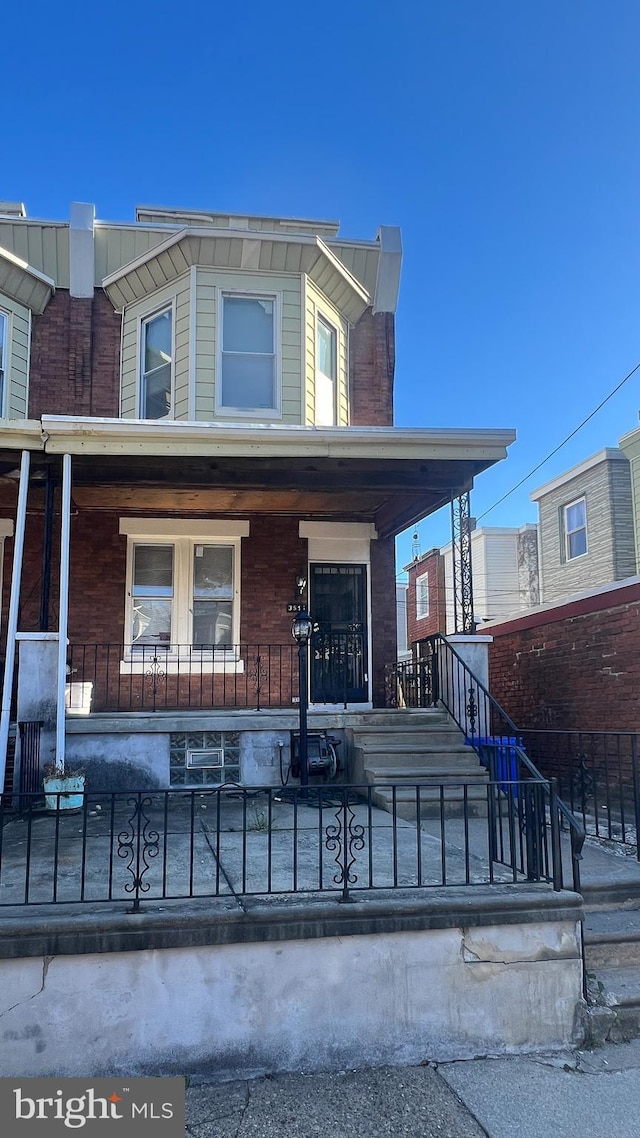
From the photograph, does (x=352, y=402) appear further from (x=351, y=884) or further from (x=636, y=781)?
(x=351, y=884)

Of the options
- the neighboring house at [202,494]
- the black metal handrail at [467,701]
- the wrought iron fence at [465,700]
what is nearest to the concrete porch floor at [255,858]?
the wrought iron fence at [465,700]

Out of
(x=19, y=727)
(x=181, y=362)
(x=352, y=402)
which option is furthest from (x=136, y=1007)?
(x=352, y=402)

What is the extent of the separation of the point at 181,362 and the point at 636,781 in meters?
7.54

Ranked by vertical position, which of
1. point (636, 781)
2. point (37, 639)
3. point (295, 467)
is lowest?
point (636, 781)

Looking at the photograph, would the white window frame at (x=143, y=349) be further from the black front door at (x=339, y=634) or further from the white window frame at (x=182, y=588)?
the black front door at (x=339, y=634)

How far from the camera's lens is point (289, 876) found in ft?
17.1

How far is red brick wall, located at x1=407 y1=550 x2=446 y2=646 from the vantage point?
66.0ft

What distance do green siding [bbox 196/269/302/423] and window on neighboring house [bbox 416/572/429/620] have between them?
11831 mm

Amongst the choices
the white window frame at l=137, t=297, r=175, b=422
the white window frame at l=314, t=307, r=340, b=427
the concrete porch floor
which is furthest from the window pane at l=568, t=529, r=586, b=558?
the concrete porch floor

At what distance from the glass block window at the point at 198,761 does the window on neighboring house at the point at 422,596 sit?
12787 millimetres

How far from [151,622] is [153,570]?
0.72 m

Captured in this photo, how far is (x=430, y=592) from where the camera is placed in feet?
71.3

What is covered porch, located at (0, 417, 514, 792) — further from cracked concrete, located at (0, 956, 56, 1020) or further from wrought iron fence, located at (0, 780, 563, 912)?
cracked concrete, located at (0, 956, 56, 1020)

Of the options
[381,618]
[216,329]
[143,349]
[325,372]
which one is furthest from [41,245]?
[381,618]
